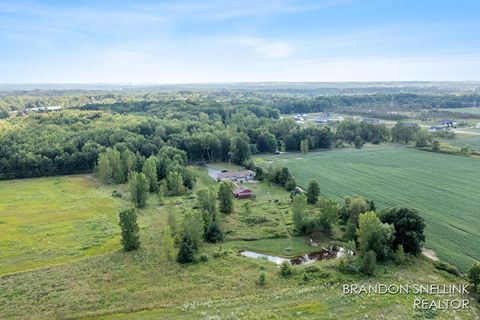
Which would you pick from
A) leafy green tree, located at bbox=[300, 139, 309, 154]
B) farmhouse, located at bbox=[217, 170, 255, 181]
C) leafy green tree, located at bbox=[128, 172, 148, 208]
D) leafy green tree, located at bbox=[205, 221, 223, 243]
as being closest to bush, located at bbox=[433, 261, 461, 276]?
leafy green tree, located at bbox=[205, 221, 223, 243]

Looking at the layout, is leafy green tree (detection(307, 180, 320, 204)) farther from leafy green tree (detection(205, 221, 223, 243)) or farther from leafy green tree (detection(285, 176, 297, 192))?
leafy green tree (detection(205, 221, 223, 243))

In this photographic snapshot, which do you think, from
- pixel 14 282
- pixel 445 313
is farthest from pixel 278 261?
pixel 14 282

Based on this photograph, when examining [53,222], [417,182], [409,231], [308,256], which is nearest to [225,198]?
[308,256]

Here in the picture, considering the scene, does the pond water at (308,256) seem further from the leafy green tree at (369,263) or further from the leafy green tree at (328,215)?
the leafy green tree at (369,263)

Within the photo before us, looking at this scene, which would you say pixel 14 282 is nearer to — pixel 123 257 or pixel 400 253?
pixel 123 257

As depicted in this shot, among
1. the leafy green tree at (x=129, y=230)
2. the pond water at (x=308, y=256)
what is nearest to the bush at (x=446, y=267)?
the pond water at (x=308, y=256)

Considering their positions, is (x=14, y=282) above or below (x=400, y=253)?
below

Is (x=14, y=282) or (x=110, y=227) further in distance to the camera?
(x=110, y=227)
